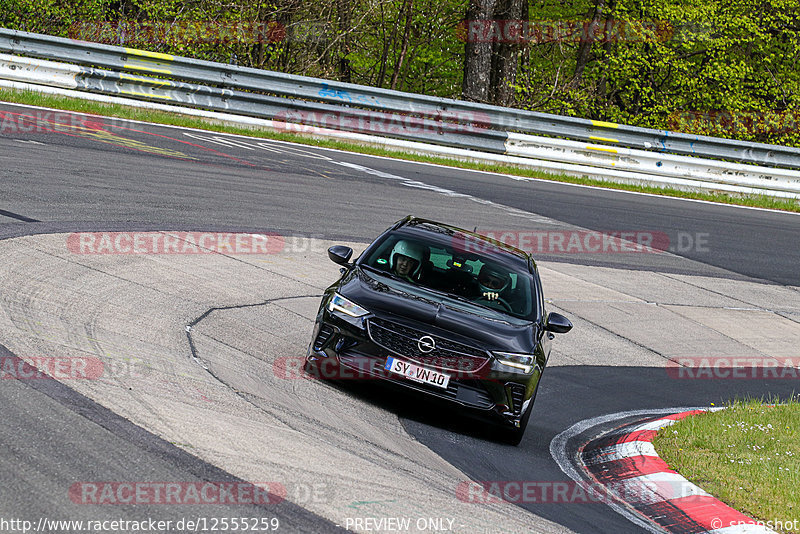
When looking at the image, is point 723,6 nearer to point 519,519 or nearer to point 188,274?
point 188,274

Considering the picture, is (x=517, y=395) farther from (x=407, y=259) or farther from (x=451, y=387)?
(x=407, y=259)

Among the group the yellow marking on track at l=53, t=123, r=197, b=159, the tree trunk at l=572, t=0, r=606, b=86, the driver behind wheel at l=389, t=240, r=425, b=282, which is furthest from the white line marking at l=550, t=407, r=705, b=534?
the tree trunk at l=572, t=0, r=606, b=86

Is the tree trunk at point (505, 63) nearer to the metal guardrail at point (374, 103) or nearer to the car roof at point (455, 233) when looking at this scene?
the metal guardrail at point (374, 103)

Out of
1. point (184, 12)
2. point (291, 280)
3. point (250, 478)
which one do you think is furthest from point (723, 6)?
point (250, 478)

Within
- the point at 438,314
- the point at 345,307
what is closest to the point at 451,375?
the point at 438,314

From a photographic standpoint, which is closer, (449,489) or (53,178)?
(449,489)

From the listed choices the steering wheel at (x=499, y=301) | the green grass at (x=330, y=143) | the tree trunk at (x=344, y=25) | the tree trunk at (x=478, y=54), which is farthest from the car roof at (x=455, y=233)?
the tree trunk at (x=344, y=25)

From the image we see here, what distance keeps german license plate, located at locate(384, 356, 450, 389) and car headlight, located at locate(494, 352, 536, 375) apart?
0.45 meters

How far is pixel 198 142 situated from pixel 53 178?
16.1ft

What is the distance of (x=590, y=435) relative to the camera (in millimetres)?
8258

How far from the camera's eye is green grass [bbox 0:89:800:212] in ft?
59.3

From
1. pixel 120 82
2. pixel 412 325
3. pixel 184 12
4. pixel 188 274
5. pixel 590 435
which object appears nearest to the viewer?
pixel 412 325

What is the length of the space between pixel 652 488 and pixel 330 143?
1425 centimetres

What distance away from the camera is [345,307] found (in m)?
7.54
